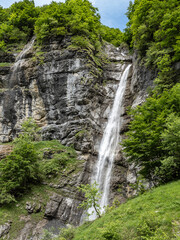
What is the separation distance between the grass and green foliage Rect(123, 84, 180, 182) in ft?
5.08

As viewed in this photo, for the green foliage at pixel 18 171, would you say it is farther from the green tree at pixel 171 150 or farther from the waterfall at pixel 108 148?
the green tree at pixel 171 150

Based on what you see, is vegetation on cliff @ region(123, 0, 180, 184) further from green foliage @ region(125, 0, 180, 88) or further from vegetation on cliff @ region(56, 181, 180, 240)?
vegetation on cliff @ region(56, 181, 180, 240)

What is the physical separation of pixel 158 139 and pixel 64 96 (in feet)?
53.2

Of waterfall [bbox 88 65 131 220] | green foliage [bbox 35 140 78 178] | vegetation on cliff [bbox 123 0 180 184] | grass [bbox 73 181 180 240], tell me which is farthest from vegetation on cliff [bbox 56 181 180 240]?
green foliage [bbox 35 140 78 178]

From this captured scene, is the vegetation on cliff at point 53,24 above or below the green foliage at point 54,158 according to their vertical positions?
above

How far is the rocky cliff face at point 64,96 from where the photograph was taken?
22422 millimetres

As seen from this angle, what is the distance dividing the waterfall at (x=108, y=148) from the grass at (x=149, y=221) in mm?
8601

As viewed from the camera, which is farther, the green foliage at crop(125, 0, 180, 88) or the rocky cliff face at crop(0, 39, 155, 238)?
the rocky cliff face at crop(0, 39, 155, 238)

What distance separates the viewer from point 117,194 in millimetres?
17578

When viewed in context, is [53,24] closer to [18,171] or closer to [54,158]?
[54,158]

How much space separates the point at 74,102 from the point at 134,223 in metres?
18.4

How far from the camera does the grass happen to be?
5.99 meters

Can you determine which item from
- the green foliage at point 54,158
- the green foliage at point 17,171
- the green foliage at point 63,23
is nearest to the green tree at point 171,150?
the green foliage at point 17,171

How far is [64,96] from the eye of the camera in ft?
80.6
